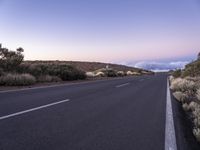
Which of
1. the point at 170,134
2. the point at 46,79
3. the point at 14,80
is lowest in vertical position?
the point at 46,79

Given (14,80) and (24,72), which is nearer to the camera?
(14,80)

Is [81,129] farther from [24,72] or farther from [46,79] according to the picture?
[24,72]

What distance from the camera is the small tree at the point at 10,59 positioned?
2880 centimetres

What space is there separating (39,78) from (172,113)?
21175 millimetres

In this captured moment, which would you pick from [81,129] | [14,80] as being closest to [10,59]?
[14,80]

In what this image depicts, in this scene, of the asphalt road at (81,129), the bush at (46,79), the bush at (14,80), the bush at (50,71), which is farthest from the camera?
the bush at (50,71)

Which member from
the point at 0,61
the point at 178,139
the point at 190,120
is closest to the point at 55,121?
the point at 178,139

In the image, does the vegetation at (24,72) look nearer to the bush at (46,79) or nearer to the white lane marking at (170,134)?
the bush at (46,79)

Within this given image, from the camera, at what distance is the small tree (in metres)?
28.8

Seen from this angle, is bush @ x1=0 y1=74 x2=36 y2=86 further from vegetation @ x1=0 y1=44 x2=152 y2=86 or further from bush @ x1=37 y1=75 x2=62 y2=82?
bush @ x1=37 y1=75 x2=62 y2=82

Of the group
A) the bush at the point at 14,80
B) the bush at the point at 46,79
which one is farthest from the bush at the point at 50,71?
the bush at the point at 14,80

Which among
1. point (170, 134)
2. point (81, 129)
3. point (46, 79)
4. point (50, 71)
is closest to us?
point (170, 134)

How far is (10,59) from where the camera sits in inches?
1179

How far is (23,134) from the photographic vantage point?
593 cm
